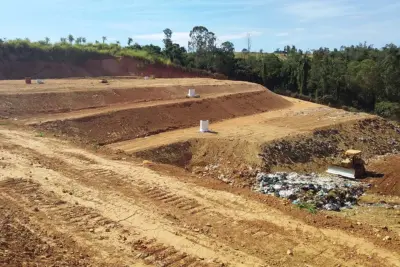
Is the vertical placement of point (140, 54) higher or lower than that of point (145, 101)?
higher

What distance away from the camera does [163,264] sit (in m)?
7.47

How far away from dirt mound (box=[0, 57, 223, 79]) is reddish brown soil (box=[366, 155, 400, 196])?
91.3 feet

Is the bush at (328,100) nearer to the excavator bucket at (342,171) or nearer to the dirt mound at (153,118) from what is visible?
the dirt mound at (153,118)

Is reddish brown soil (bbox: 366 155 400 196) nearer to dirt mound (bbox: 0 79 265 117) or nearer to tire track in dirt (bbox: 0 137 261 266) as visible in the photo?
tire track in dirt (bbox: 0 137 261 266)

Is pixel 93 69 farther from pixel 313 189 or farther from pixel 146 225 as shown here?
pixel 146 225

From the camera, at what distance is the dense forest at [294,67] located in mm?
40250

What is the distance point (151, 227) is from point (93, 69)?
115 ft

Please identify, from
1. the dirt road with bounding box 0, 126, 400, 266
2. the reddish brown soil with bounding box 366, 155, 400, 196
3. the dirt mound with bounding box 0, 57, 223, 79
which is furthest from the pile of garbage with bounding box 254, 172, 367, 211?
the dirt mound with bounding box 0, 57, 223, 79

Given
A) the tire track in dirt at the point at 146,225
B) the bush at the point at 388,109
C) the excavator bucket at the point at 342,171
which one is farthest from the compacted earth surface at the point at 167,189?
the bush at the point at 388,109

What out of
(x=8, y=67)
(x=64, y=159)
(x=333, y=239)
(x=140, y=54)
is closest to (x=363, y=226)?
(x=333, y=239)

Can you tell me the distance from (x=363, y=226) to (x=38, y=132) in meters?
12.8

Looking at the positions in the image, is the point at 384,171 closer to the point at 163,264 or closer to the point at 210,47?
the point at 163,264

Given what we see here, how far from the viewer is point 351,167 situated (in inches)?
696

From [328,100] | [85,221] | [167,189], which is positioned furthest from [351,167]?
[328,100]
